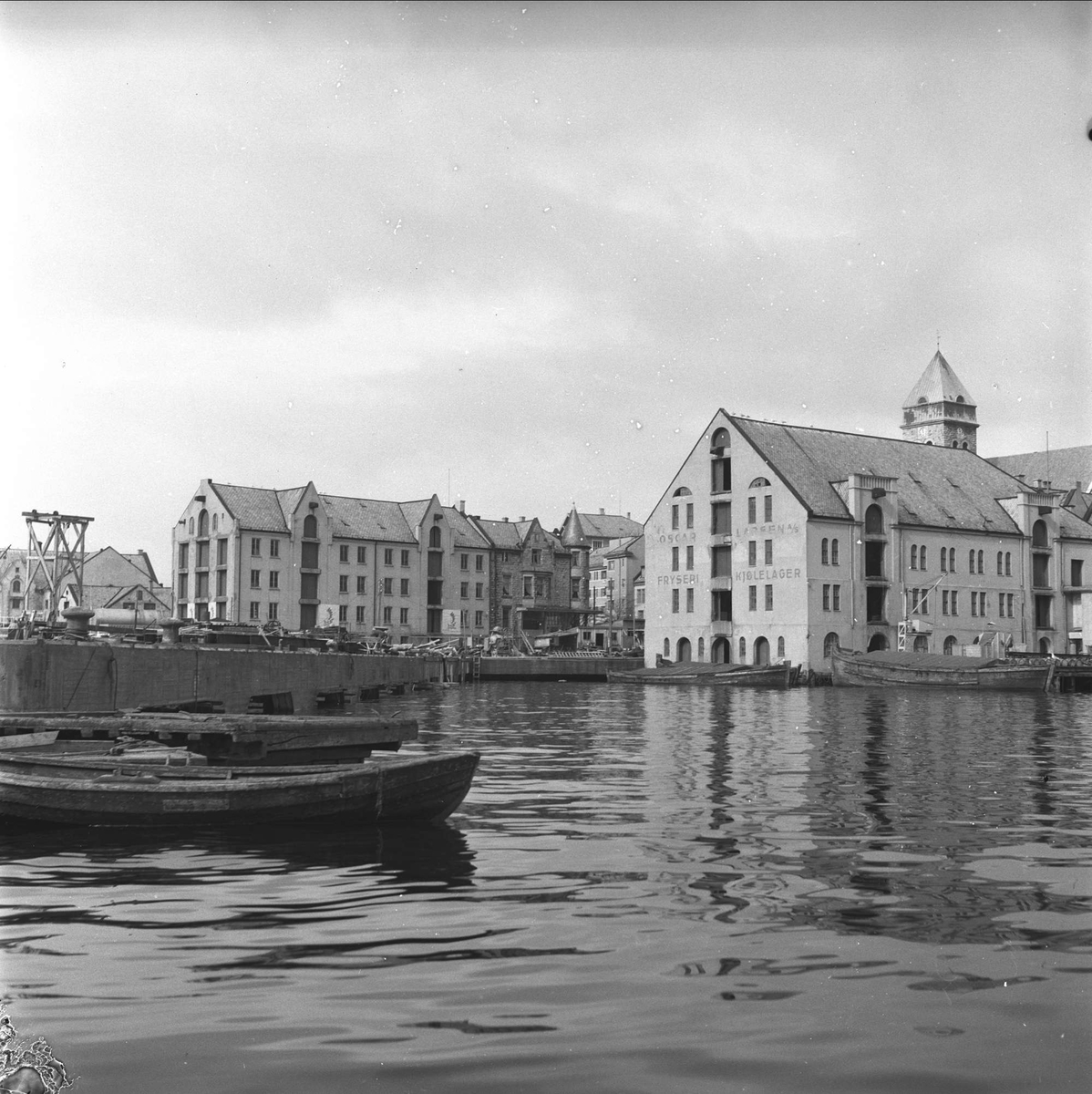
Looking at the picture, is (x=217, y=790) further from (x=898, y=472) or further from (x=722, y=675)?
(x=898, y=472)

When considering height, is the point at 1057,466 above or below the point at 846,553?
above

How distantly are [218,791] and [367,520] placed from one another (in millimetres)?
106401

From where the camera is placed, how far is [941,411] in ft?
527

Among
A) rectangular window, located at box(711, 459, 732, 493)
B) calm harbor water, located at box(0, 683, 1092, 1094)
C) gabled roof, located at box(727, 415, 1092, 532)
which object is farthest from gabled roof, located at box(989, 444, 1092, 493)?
calm harbor water, located at box(0, 683, 1092, 1094)

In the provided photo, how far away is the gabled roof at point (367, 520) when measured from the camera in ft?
392

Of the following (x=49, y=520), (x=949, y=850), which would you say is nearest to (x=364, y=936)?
(x=949, y=850)

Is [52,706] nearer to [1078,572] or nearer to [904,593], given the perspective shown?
[904,593]

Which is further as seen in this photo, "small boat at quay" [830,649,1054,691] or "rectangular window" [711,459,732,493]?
"rectangular window" [711,459,732,493]

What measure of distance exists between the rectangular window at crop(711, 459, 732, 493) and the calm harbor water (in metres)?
76.7

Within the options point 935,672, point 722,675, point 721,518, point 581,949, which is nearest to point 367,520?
point 721,518

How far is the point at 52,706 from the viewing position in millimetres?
31094

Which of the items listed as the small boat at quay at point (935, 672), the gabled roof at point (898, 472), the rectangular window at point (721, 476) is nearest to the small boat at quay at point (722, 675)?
the small boat at quay at point (935, 672)

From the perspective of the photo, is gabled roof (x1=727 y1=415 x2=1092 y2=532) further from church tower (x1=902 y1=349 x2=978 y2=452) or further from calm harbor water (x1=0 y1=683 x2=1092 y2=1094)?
calm harbor water (x1=0 y1=683 x2=1092 y2=1094)

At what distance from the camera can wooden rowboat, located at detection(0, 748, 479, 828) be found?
16.6 meters
